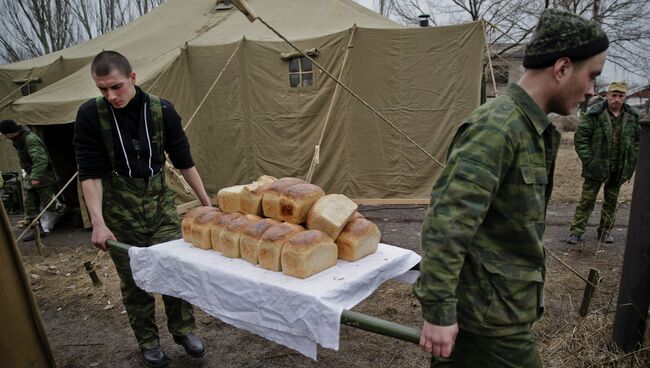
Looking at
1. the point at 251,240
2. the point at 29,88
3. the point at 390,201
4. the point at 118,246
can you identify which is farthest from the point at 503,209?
the point at 29,88

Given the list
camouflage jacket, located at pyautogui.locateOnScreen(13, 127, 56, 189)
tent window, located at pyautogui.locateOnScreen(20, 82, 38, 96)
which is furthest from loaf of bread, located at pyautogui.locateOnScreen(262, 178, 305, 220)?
tent window, located at pyautogui.locateOnScreen(20, 82, 38, 96)

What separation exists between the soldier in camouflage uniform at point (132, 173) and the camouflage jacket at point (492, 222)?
2073 millimetres

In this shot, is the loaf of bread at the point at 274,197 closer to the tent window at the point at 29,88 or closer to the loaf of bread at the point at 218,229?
the loaf of bread at the point at 218,229

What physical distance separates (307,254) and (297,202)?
16.3 inches

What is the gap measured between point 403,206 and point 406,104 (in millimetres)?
1874

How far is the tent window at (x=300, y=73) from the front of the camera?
7.39m

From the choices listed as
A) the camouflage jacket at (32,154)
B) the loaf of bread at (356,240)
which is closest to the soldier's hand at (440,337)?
the loaf of bread at (356,240)

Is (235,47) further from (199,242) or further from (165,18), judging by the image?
(199,242)

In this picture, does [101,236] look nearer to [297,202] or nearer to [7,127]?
[297,202]

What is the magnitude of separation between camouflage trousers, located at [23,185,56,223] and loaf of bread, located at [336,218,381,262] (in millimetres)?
6340

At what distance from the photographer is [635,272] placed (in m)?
2.41

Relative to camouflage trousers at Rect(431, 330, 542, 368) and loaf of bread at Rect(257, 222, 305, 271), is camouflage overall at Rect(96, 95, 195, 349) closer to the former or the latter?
loaf of bread at Rect(257, 222, 305, 271)

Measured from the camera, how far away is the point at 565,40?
1337 millimetres

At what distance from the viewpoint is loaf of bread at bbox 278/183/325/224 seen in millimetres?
2310
